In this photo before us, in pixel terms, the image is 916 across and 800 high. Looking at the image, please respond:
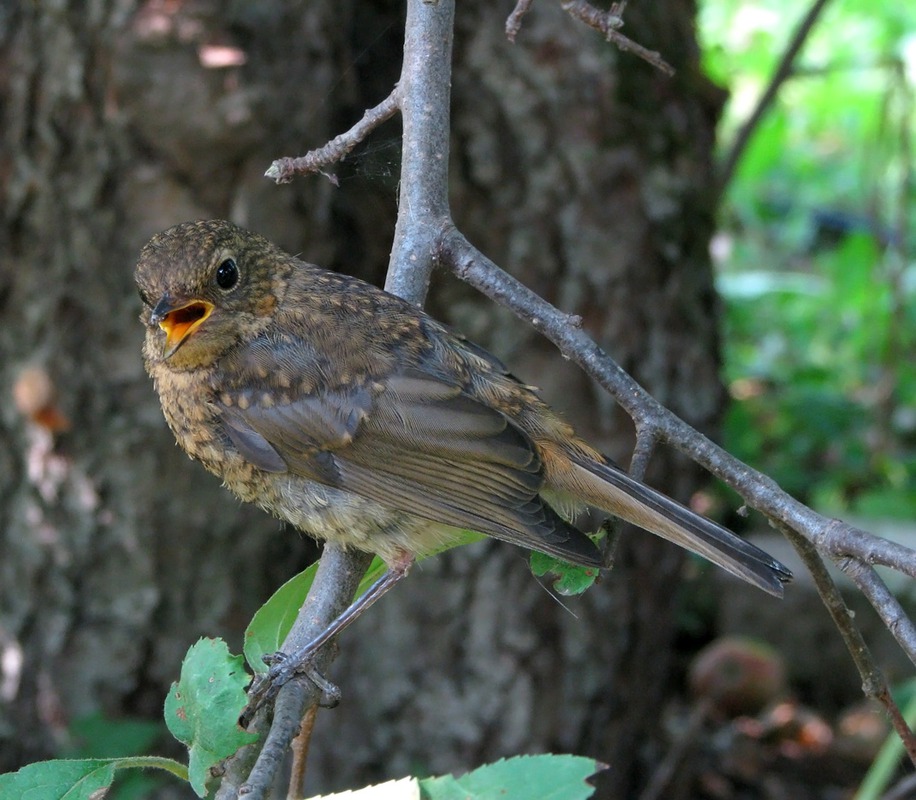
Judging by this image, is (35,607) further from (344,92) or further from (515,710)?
(344,92)

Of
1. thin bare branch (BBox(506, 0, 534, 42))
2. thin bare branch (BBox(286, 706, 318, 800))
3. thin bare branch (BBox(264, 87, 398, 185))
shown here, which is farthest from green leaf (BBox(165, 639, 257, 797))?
thin bare branch (BBox(506, 0, 534, 42))

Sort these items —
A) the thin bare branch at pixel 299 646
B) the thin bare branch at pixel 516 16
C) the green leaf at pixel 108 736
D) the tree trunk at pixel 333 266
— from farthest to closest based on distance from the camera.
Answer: the green leaf at pixel 108 736
the tree trunk at pixel 333 266
the thin bare branch at pixel 516 16
the thin bare branch at pixel 299 646

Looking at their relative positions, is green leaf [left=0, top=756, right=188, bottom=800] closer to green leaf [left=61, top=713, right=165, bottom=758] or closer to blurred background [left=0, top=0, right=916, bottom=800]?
blurred background [left=0, top=0, right=916, bottom=800]

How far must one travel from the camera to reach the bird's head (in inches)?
101

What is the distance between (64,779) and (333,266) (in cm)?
251

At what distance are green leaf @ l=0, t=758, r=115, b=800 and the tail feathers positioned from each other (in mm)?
1069

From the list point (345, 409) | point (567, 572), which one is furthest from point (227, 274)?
point (567, 572)

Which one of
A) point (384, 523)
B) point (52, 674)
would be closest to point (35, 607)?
point (52, 674)

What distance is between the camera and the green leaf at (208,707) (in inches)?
69.2

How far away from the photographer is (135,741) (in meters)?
3.93

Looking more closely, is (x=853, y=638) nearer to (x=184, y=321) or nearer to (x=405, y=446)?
(x=405, y=446)

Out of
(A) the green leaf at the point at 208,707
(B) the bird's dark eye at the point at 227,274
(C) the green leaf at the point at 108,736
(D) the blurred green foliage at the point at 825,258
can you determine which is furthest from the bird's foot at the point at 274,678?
(D) the blurred green foliage at the point at 825,258

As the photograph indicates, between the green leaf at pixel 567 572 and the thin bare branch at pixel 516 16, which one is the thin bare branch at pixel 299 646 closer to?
the green leaf at pixel 567 572

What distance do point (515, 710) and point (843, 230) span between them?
6094 millimetres
